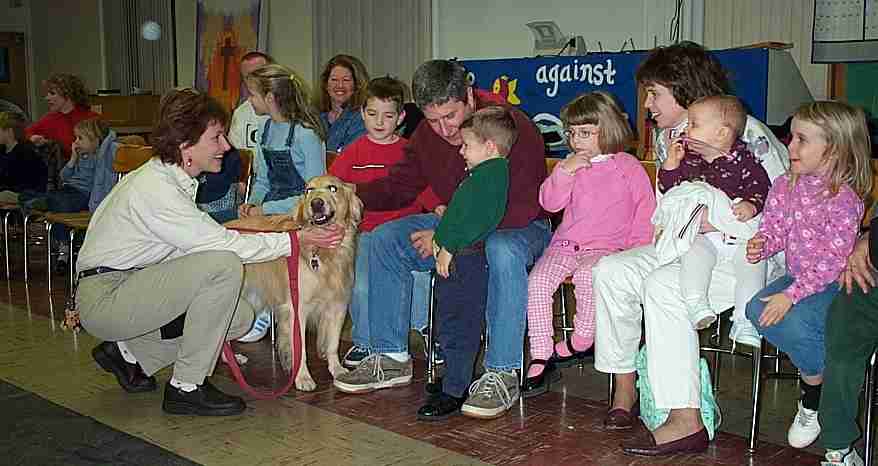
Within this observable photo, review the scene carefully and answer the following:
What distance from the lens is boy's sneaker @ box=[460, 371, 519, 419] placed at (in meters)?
3.34

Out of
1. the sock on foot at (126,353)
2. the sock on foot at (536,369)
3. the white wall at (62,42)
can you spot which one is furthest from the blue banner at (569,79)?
the white wall at (62,42)

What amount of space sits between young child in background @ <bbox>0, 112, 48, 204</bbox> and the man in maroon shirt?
3.80m

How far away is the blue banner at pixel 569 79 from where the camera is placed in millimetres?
5845

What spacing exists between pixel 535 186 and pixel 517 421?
891 mm

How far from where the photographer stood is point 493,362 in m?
3.47

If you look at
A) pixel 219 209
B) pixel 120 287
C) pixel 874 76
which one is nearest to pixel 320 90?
pixel 219 209

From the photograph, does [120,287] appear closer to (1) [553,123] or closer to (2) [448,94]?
(2) [448,94]

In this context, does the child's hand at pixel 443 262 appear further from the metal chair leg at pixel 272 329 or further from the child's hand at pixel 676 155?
the metal chair leg at pixel 272 329

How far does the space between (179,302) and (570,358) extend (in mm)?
1554

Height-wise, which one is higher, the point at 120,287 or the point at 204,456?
the point at 120,287

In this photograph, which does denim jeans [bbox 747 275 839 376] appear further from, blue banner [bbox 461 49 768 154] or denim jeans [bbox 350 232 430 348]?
blue banner [bbox 461 49 768 154]

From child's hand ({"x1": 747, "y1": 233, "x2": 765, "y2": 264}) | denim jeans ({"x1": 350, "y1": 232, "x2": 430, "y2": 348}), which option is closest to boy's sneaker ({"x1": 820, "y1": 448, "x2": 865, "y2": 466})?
child's hand ({"x1": 747, "y1": 233, "x2": 765, "y2": 264})

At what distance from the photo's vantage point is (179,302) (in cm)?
339

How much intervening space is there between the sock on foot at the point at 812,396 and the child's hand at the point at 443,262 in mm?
1250
